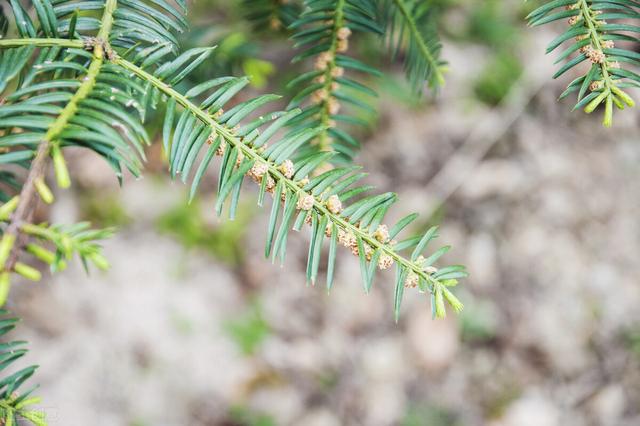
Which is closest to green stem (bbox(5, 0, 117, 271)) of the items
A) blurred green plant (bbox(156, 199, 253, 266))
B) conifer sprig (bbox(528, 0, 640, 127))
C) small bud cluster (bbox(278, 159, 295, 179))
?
small bud cluster (bbox(278, 159, 295, 179))

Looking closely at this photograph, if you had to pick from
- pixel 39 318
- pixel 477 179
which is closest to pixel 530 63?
pixel 477 179

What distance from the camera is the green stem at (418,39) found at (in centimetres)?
103

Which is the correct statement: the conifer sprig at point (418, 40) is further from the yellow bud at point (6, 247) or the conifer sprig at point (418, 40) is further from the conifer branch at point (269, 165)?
the yellow bud at point (6, 247)

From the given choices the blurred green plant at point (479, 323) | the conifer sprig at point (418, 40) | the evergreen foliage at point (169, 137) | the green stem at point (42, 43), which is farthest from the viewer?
the blurred green plant at point (479, 323)

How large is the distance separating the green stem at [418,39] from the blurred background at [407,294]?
1060 millimetres

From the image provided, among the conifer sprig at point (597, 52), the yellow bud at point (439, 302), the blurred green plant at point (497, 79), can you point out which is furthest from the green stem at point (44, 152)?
the blurred green plant at point (497, 79)

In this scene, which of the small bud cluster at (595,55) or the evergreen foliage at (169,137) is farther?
the small bud cluster at (595,55)

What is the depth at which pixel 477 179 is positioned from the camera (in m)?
2.42

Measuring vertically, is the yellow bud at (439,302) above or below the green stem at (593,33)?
below

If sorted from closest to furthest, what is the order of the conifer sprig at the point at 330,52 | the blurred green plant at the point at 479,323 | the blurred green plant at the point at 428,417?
the conifer sprig at the point at 330,52, the blurred green plant at the point at 428,417, the blurred green plant at the point at 479,323

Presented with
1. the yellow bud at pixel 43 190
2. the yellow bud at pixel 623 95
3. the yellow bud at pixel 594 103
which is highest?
the yellow bud at pixel 623 95

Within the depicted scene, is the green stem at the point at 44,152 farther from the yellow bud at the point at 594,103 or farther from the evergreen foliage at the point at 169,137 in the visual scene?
the yellow bud at the point at 594,103

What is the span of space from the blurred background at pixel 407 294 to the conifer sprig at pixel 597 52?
144 centimetres

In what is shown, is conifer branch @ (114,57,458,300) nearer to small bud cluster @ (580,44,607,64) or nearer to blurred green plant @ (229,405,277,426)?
small bud cluster @ (580,44,607,64)
